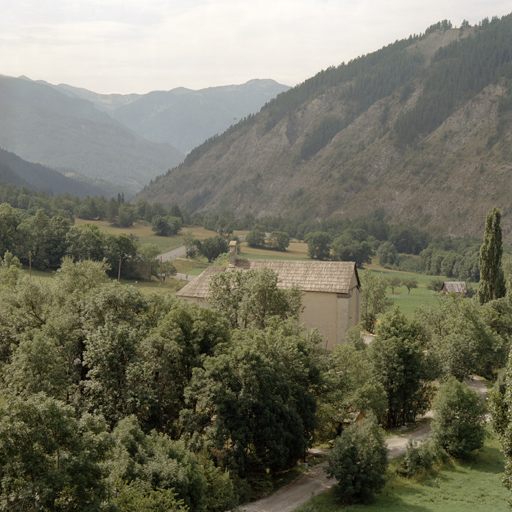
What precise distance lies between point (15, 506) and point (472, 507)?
25.7 meters

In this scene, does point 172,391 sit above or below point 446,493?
above

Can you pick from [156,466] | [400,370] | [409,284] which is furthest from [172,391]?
[409,284]

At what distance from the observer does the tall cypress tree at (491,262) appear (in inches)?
2835

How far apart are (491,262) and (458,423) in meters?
34.5

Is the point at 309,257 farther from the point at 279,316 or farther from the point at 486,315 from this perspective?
the point at 279,316

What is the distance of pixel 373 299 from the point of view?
8006cm

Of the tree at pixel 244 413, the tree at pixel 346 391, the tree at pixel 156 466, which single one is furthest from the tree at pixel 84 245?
the tree at pixel 156 466

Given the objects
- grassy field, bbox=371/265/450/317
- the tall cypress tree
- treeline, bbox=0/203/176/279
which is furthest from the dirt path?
treeline, bbox=0/203/176/279

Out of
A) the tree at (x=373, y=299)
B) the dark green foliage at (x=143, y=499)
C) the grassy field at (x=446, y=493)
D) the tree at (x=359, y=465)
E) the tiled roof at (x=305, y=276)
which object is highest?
the tiled roof at (x=305, y=276)

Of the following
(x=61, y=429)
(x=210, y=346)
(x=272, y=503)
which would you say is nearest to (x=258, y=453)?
(x=272, y=503)

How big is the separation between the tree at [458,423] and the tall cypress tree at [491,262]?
3170 cm

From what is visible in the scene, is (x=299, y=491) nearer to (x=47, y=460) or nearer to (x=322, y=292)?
(x=47, y=460)

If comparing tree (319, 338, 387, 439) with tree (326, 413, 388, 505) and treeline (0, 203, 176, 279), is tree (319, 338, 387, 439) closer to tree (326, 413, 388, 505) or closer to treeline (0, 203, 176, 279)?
tree (326, 413, 388, 505)

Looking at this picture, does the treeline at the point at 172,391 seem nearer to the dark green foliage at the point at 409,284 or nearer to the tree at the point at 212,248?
the dark green foliage at the point at 409,284
